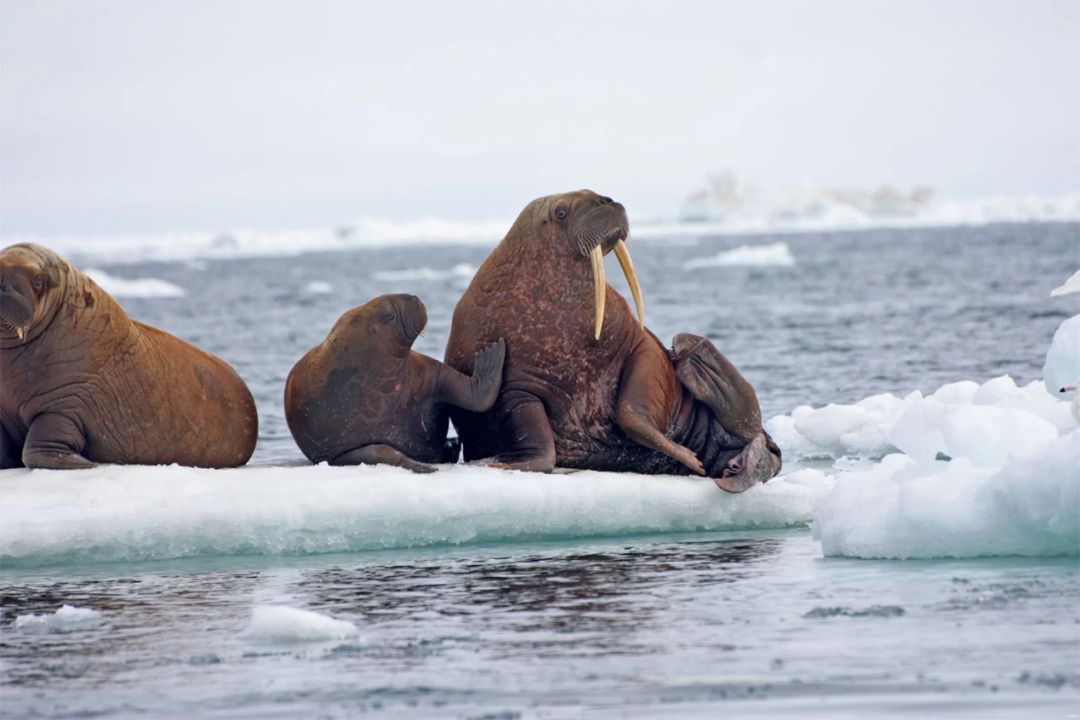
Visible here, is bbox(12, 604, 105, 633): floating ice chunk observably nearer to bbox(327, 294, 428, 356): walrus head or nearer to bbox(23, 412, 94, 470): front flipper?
bbox(23, 412, 94, 470): front flipper

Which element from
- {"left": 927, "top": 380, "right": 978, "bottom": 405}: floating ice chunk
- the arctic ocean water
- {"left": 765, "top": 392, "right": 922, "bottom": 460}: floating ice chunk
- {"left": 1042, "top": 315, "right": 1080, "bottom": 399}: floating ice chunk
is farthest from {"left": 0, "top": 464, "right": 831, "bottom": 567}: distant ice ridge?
{"left": 927, "top": 380, "right": 978, "bottom": 405}: floating ice chunk

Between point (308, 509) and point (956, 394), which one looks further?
point (956, 394)

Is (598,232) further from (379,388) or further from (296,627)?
(296,627)

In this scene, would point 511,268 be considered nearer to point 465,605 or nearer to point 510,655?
point 465,605

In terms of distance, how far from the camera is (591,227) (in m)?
7.80

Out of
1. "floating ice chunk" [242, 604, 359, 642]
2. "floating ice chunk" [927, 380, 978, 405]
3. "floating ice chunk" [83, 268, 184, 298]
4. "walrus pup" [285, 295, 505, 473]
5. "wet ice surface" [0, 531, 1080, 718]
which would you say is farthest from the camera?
"floating ice chunk" [83, 268, 184, 298]

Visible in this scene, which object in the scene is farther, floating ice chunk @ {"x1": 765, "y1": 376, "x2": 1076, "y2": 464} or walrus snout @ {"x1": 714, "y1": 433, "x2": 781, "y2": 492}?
walrus snout @ {"x1": 714, "y1": 433, "x2": 781, "y2": 492}

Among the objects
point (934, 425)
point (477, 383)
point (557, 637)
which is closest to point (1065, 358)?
point (934, 425)

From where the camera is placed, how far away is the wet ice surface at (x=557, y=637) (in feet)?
15.5

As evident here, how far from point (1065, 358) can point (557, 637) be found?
11.4 feet

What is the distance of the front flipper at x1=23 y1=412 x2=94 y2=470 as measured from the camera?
733 cm

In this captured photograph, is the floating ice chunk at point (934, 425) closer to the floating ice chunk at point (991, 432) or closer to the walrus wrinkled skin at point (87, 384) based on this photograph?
the floating ice chunk at point (991, 432)

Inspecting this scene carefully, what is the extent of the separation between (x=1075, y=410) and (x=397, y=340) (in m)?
2.71

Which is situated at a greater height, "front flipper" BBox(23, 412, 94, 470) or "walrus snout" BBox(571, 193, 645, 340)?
"walrus snout" BBox(571, 193, 645, 340)
